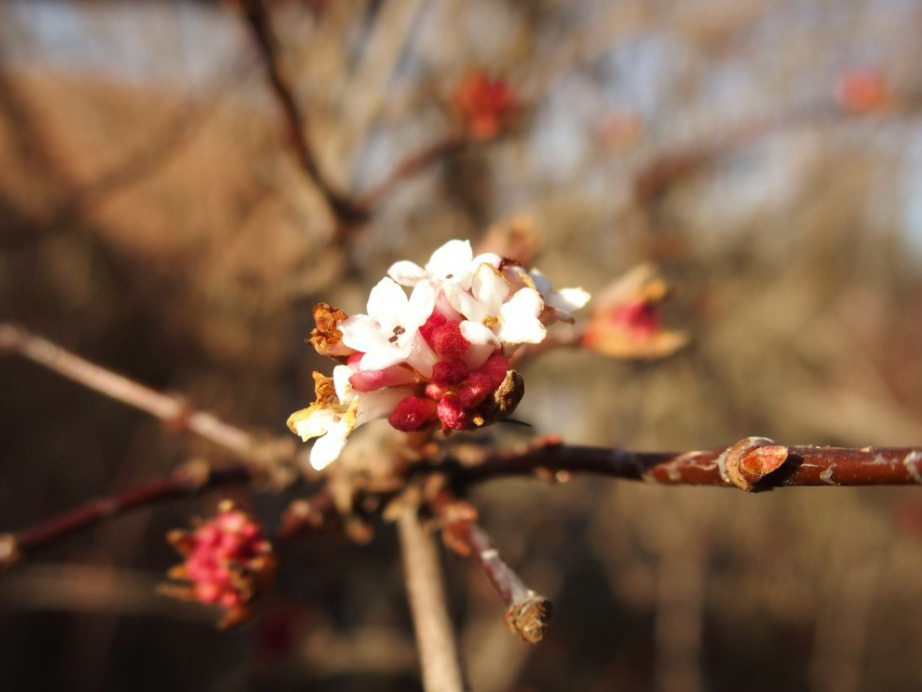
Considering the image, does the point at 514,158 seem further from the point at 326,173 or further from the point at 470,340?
the point at 470,340

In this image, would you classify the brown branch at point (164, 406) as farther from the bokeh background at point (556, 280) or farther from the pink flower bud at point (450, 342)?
the bokeh background at point (556, 280)

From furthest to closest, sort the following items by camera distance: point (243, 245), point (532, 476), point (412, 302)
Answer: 1. point (243, 245)
2. point (532, 476)
3. point (412, 302)

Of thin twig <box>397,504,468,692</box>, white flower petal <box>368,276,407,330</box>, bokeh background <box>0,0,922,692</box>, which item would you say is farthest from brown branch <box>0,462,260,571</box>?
bokeh background <box>0,0,922,692</box>

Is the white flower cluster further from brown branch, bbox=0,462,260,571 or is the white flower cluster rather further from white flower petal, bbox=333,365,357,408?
brown branch, bbox=0,462,260,571

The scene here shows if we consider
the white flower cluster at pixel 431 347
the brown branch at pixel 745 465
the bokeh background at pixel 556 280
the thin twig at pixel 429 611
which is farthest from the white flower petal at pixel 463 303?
the bokeh background at pixel 556 280

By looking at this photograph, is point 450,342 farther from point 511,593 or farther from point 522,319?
point 511,593

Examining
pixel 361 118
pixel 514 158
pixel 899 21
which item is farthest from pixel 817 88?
pixel 361 118
